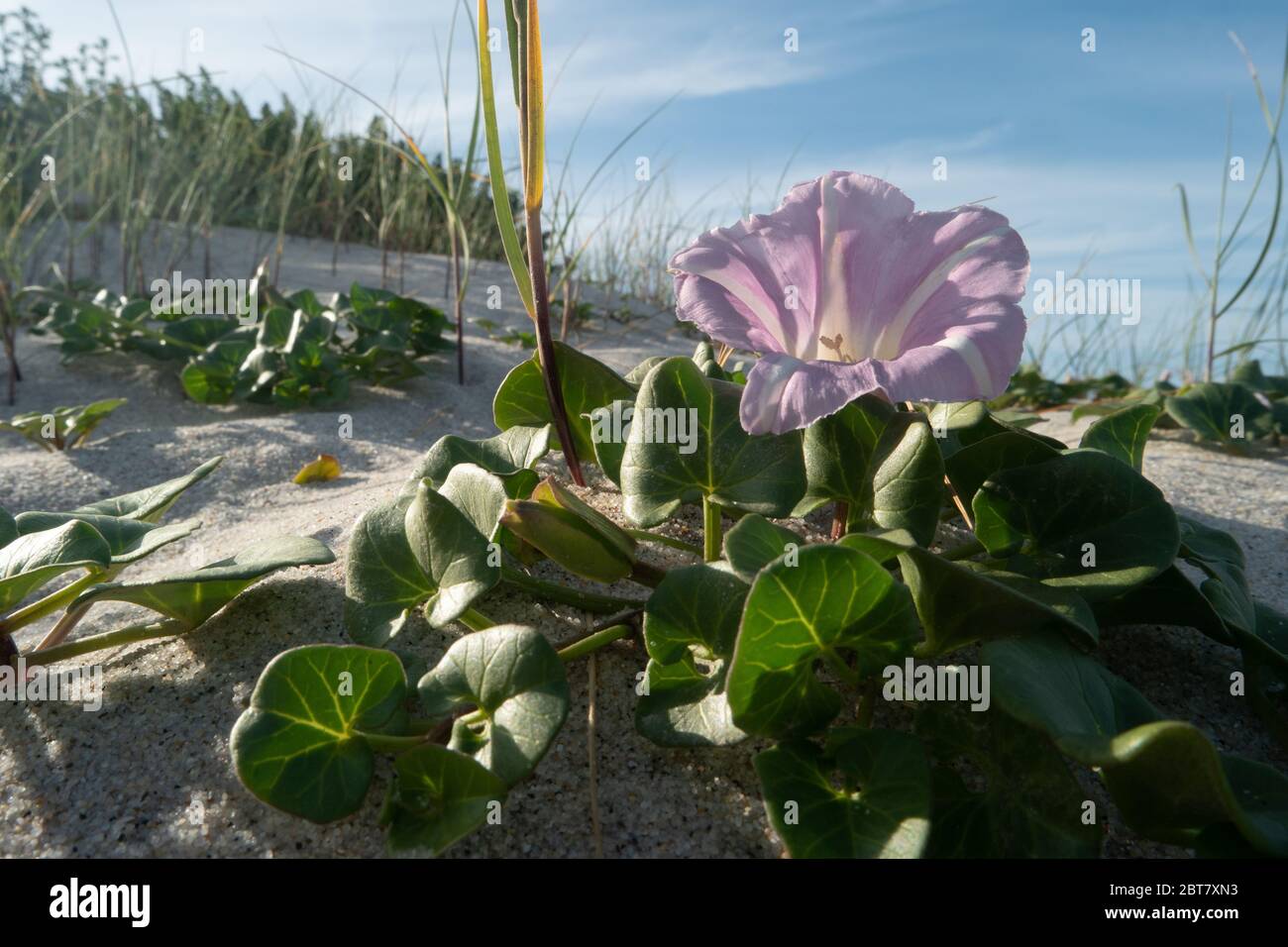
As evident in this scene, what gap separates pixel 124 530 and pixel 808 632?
1.25 m

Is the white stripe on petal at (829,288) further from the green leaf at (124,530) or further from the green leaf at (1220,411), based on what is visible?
the green leaf at (1220,411)

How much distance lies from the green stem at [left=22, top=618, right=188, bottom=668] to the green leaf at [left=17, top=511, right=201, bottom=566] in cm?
13

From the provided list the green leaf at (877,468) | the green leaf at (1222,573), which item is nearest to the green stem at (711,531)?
the green leaf at (877,468)

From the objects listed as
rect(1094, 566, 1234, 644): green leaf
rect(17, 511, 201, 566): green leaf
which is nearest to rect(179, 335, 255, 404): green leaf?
rect(17, 511, 201, 566): green leaf

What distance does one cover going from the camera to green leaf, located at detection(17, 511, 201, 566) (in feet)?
5.08

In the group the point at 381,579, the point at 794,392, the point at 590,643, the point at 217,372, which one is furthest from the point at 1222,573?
the point at 217,372

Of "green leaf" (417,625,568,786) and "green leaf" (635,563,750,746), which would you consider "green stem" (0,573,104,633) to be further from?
"green leaf" (635,563,750,746)

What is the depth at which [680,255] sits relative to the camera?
148 cm

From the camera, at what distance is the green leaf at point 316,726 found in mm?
1215

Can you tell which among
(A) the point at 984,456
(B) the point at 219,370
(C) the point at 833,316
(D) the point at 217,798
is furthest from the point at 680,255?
(B) the point at 219,370

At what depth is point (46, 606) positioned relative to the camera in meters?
1.57
